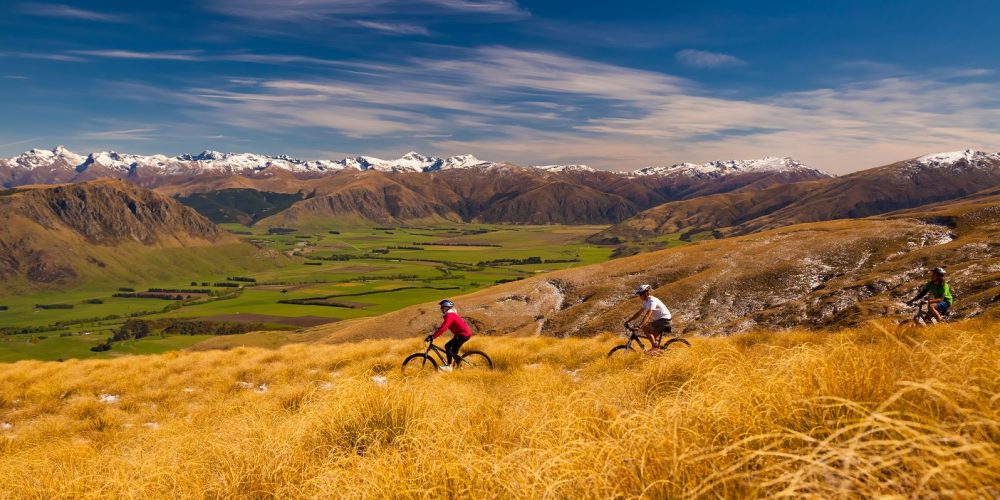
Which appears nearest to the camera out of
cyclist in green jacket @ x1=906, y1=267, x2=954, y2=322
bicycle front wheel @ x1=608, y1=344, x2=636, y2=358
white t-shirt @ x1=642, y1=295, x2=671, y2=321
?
white t-shirt @ x1=642, y1=295, x2=671, y2=321

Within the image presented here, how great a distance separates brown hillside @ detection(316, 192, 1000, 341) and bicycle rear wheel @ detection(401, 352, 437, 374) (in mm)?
37900

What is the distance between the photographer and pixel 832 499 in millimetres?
2979

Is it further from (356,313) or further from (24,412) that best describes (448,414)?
(356,313)

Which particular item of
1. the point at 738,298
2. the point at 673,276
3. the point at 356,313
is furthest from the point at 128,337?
the point at 738,298

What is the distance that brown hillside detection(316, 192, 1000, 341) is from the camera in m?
47.9

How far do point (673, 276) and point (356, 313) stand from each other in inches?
3986

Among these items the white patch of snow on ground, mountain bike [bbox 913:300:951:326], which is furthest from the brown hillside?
the white patch of snow on ground

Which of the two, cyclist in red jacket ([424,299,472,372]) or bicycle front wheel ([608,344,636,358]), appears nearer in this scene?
cyclist in red jacket ([424,299,472,372])

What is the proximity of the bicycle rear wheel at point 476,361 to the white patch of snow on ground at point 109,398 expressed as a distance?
10.8 m

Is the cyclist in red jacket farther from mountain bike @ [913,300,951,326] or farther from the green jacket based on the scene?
the green jacket

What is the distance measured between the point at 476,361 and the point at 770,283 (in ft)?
189

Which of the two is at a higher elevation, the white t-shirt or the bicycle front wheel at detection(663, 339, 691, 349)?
the white t-shirt

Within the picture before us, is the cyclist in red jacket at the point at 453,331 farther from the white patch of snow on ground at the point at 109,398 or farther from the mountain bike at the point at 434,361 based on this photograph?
the white patch of snow on ground at the point at 109,398

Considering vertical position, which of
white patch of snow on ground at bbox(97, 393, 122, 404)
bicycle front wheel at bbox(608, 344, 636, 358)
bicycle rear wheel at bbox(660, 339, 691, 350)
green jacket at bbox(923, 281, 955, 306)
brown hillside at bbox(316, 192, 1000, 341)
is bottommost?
brown hillside at bbox(316, 192, 1000, 341)
